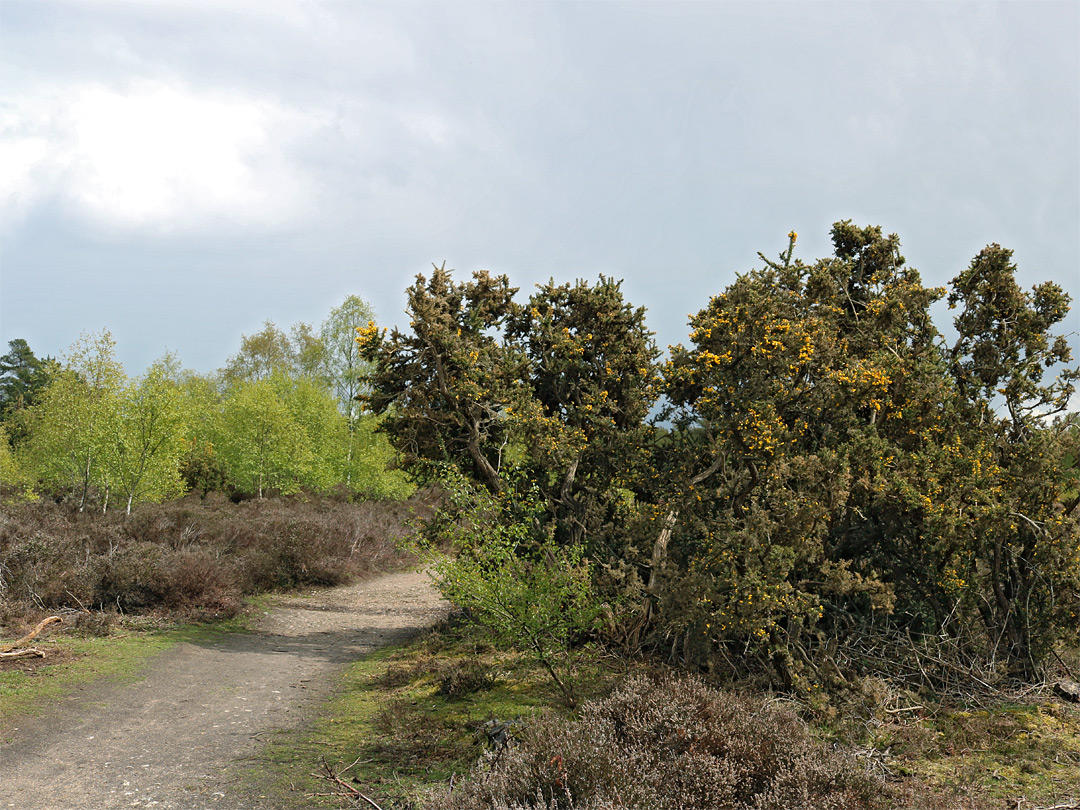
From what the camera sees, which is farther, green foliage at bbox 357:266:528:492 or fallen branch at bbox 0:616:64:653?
green foliage at bbox 357:266:528:492

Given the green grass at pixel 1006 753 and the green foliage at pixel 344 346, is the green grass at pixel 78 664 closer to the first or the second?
the green grass at pixel 1006 753

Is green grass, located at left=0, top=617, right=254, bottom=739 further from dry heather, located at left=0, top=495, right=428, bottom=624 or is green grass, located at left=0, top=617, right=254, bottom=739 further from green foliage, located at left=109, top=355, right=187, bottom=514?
green foliage, located at left=109, top=355, right=187, bottom=514

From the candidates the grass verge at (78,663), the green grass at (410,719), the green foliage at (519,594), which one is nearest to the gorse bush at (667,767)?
the green grass at (410,719)

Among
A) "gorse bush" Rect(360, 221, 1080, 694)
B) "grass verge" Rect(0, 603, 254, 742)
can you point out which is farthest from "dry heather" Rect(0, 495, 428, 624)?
"gorse bush" Rect(360, 221, 1080, 694)

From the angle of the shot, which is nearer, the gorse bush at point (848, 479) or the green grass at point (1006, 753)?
the green grass at point (1006, 753)

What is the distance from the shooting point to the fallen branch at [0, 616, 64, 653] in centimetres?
945

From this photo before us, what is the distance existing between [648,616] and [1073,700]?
14.2 ft

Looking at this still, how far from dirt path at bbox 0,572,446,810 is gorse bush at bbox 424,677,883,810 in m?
2.76

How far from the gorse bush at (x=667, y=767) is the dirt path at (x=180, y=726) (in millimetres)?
2757

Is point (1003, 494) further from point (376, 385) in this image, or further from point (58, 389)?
point (58, 389)

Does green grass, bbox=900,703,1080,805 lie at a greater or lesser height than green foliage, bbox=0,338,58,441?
lesser

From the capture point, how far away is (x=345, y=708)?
8406mm

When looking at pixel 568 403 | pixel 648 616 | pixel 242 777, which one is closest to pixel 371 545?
pixel 568 403

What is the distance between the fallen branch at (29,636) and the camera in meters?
9.45
